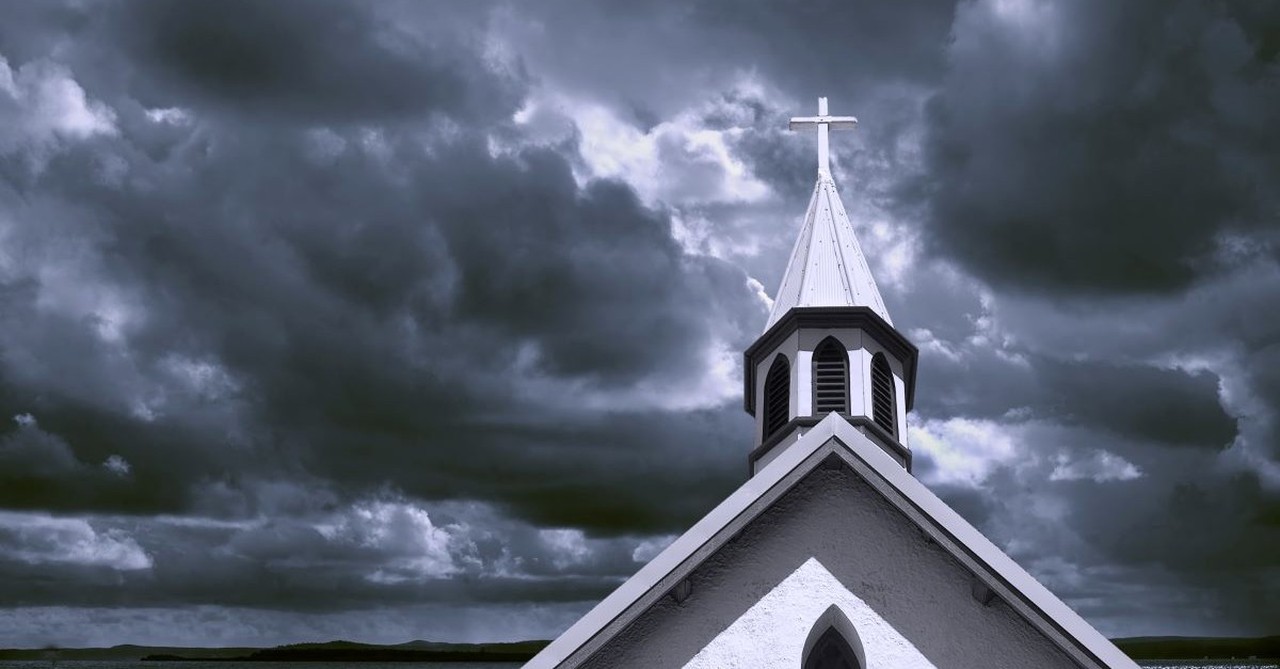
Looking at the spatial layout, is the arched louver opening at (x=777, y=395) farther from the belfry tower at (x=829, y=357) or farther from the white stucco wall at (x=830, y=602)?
the white stucco wall at (x=830, y=602)

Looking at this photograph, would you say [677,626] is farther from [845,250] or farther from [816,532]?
[845,250]

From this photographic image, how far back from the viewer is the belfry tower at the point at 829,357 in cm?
1866

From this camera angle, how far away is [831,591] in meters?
10.1

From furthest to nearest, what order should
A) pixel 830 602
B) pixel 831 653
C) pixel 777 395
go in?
pixel 777 395 → pixel 831 653 → pixel 830 602

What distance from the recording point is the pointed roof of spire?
66.0 ft

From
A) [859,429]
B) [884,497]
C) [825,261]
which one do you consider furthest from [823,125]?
[884,497]

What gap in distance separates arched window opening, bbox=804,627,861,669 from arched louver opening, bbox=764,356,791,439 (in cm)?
915

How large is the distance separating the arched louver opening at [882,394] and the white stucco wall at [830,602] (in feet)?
30.5

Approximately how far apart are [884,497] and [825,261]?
11278mm

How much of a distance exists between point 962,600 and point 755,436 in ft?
34.9

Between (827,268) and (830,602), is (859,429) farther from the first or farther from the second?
(830,602)

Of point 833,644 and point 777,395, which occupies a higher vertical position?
point 777,395

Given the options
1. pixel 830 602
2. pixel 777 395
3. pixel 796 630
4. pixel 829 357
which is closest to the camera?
pixel 796 630

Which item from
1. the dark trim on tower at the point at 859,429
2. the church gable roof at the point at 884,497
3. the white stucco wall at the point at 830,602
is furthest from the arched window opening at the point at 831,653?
the dark trim on tower at the point at 859,429
